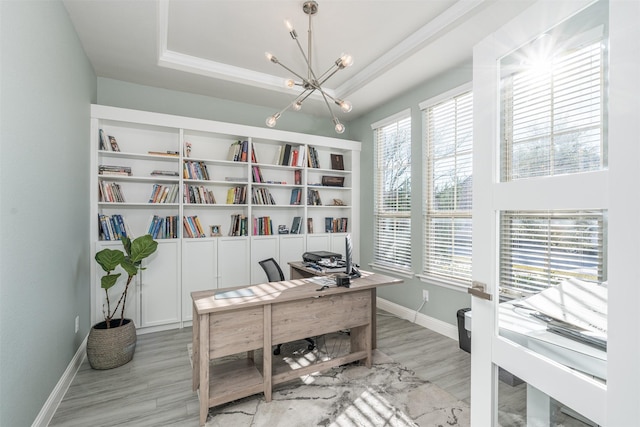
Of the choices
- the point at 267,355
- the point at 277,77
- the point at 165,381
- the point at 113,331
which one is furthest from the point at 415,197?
the point at 113,331

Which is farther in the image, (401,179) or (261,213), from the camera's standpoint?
(261,213)

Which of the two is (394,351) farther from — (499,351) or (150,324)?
(150,324)

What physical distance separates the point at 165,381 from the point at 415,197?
3086 mm

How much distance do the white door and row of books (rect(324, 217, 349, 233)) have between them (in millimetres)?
3333

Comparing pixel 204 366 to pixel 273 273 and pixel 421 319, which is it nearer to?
pixel 273 273

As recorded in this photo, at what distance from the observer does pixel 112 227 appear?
10.3 ft

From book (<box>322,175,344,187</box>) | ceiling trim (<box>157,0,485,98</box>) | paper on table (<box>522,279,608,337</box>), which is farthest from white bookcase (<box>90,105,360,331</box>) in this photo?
paper on table (<box>522,279,608,337</box>)

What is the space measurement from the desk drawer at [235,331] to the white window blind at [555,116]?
5.43 feet

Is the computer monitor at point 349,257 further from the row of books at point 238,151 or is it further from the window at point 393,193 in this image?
the row of books at point 238,151

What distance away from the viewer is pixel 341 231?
458cm

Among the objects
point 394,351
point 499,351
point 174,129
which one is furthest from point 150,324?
point 499,351

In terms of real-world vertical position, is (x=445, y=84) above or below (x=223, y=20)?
below

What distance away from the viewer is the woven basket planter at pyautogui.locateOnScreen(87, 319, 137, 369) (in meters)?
2.45

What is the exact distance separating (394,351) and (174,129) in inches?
135
